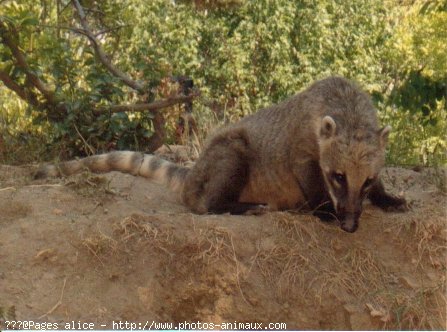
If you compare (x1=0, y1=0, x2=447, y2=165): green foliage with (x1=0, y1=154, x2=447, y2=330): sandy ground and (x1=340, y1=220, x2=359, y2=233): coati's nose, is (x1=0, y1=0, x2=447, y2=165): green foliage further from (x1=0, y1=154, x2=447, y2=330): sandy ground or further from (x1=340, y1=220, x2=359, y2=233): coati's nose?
(x1=340, y1=220, x2=359, y2=233): coati's nose

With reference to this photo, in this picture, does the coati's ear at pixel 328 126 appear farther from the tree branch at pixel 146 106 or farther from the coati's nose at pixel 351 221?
the tree branch at pixel 146 106

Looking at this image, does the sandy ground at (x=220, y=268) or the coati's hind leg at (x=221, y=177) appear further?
the coati's hind leg at (x=221, y=177)

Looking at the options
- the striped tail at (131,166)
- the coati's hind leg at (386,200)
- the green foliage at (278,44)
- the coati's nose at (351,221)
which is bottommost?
the green foliage at (278,44)

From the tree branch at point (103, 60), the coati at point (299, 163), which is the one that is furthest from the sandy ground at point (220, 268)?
the tree branch at point (103, 60)

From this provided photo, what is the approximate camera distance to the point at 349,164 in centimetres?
476

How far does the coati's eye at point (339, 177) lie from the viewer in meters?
4.80

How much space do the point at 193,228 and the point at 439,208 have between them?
1910 millimetres

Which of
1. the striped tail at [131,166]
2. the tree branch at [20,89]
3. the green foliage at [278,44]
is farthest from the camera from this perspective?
the green foliage at [278,44]

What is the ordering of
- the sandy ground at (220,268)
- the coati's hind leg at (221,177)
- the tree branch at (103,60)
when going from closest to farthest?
1. the sandy ground at (220,268)
2. the coati's hind leg at (221,177)
3. the tree branch at (103,60)

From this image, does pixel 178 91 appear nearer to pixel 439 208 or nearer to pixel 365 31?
pixel 439 208

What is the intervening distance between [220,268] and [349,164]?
110 cm

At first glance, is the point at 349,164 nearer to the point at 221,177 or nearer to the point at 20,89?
the point at 221,177

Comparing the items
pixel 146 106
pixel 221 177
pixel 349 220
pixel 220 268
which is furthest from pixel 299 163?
pixel 146 106

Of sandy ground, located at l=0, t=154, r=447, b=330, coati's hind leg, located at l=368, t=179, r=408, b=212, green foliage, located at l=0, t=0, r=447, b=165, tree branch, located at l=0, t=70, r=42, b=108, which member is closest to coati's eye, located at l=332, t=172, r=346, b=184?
sandy ground, located at l=0, t=154, r=447, b=330
